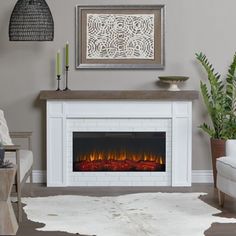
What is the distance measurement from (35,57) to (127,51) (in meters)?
1.08

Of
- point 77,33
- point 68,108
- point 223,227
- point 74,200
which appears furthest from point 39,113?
point 223,227

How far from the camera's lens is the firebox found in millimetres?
6961

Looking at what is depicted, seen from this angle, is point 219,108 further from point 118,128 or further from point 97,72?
point 97,72

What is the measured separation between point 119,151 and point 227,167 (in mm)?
1863

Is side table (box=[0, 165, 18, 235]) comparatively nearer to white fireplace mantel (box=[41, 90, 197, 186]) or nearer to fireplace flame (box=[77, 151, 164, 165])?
white fireplace mantel (box=[41, 90, 197, 186])

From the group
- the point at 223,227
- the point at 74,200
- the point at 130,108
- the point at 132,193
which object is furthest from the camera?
the point at 130,108

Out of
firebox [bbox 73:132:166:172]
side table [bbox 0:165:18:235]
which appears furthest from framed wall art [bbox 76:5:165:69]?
side table [bbox 0:165:18:235]

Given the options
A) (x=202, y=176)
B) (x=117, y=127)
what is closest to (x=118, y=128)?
(x=117, y=127)

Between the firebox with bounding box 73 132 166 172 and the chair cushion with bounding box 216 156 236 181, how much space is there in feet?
4.55

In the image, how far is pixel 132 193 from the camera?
6441 millimetres

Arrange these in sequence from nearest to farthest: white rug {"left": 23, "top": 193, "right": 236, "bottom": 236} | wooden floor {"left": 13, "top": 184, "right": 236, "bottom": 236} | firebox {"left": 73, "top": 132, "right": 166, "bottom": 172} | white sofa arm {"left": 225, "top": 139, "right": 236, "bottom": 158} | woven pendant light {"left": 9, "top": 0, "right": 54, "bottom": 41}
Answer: white rug {"left": 23, "top": 193, "right": 236, "bottom": 236}
wooden floor {"left": 13, "top": 184, "right": 236, "bottom": 236}
white sofa arm {"left": 225, "top": 139, "right": 236, "bottom": 158}
woven pendant light {"left": 9, "top": 0, "right": 54, "bottom": 41}
firebox {"left": 73, "top": 132, "right": 166, "bottom": 172}

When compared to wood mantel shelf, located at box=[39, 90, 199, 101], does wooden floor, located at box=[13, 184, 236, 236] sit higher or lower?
lower

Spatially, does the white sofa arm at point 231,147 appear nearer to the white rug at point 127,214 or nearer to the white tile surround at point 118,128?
the white rug at point 127,214

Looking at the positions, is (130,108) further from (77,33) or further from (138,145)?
Result: (77,33)
